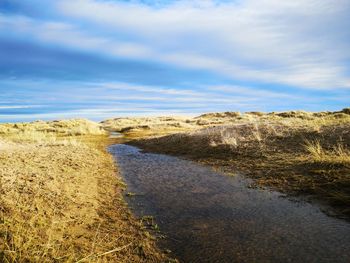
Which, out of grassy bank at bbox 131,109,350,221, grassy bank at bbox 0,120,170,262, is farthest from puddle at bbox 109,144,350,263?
grassy bank at bbox 131,109,350,221

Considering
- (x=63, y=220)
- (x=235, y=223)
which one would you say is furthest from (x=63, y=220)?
(x=235, y=223)

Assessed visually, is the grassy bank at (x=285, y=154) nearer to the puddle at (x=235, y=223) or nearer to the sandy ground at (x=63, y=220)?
the puddle at (x=235, y=223)

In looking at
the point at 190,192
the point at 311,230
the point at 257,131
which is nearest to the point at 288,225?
the point at 311,230

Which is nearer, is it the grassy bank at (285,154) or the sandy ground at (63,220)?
the sandy ground at (63,220)

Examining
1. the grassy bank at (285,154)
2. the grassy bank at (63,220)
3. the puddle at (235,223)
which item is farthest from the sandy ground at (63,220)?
the grassy bank at (285,154)

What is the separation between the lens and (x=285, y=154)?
1470 cm

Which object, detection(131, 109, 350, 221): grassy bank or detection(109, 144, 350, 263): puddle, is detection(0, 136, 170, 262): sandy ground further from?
detection(131, 109, 350, 221): grassy bank

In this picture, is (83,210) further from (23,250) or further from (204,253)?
(204,253)

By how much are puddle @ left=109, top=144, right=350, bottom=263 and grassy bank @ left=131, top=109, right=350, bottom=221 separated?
3.30 feet

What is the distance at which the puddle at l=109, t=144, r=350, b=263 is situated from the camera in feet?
20.0

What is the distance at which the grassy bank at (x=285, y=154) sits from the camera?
9.85 metres

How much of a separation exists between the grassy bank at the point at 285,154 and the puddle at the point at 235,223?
1.01 metres

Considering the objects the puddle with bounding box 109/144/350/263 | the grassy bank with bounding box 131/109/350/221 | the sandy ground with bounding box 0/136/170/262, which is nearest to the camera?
the sandy ground with bounding box 0/136/170/262

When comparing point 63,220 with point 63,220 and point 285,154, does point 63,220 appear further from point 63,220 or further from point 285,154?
point 285,154
